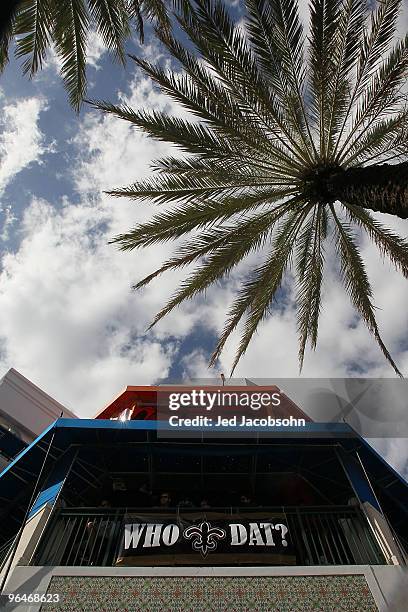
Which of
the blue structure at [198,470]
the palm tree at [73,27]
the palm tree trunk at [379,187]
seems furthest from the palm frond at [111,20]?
the blue structure at [198,470]

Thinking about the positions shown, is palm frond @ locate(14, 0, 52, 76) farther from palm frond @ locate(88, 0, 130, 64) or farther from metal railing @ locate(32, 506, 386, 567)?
metal railing @ locate(32, 506, 386, 567)

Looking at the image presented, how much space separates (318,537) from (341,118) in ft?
23.1

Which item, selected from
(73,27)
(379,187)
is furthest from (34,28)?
(379,187)

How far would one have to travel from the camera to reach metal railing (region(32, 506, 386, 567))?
6.49 metres

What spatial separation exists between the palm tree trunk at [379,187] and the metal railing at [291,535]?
4904 mm

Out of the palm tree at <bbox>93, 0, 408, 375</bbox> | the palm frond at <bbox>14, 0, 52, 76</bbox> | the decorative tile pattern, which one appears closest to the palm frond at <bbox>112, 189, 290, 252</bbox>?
the palm tree at <bbox>93, 0, 408, 375</bbox>

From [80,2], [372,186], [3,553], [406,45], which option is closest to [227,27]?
[80,2]

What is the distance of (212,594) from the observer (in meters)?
5.70

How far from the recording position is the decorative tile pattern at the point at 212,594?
5.53 meters

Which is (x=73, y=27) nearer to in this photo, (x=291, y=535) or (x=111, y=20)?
(x=111, y=20)

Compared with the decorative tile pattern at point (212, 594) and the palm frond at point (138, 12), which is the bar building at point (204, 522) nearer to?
the decorative tile pattern at point (212, 594)

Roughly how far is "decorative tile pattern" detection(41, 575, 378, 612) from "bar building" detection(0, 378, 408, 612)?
1cm

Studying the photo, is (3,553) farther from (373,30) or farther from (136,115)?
(373,30)

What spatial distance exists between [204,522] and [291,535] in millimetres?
1410
